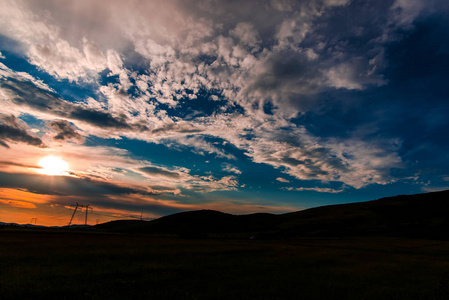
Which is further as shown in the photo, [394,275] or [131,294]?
[394,275]

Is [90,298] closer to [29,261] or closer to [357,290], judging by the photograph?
[29,261]

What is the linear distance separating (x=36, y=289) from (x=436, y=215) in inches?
9681

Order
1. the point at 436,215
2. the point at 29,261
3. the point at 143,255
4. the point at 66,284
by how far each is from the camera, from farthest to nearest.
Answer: the point at 436,215 → the point at 143,255 → the point at 29,261 → the point at 66,284

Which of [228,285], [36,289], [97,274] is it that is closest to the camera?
[36,289]

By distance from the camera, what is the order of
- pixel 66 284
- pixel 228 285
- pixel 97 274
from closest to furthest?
1. pixel 66 284
2. pixel 228 285
3. pixel 97 274

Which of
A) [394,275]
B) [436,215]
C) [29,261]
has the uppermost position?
[436,215]

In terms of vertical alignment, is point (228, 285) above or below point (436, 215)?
below

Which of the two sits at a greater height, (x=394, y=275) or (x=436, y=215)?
(x=436, y=215)

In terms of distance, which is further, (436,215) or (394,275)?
(436,215)

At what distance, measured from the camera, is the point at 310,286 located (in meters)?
22.6

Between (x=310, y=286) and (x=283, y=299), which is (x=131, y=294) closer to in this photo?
(x=283, y=299)

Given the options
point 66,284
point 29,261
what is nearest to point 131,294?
point 66,284

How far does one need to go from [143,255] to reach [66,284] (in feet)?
61.0

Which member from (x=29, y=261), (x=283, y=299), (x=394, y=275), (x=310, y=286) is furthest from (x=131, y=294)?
(x=394, y=275)
